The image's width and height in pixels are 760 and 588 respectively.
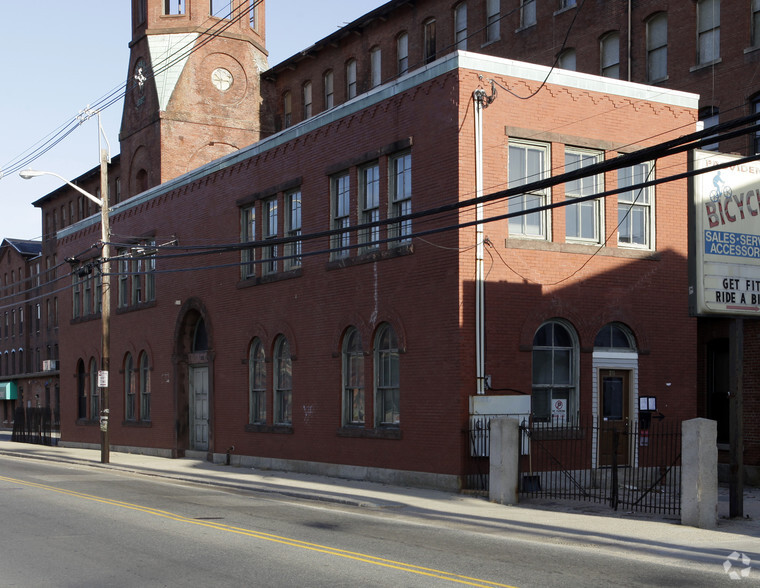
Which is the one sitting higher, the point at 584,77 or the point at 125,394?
the point at 584,77

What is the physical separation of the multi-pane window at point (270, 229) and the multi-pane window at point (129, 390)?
34.5 ft

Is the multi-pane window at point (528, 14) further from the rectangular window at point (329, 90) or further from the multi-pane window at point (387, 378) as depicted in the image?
the multi-pane window at point (387, 378)

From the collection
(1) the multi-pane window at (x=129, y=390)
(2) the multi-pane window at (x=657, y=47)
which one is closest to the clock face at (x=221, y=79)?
(1) the multi-pane window at (x=129, y=390)

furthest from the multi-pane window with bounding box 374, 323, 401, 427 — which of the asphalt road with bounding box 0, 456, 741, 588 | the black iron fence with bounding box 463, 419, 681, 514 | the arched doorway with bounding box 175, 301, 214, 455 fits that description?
the arched doorway with bounding box 175, 301, 214, 455

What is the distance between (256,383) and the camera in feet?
89.4

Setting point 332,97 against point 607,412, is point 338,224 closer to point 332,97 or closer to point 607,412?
point 607,412

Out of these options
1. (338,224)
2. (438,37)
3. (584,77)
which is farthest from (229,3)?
(584,77)

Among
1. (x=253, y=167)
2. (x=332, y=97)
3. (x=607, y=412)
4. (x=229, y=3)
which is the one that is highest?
(x=229, y=3)

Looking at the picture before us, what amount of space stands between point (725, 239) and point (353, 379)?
10.1 metres

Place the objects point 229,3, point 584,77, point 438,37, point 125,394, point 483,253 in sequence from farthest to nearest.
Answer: point 229,3 < point 438,37 < point 125,394 < point 584,77 < point 483,253

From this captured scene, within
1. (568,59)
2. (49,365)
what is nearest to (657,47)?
(568,59)

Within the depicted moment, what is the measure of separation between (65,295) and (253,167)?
18.0m

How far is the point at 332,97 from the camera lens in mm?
43875

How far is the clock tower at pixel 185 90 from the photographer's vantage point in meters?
38.6
